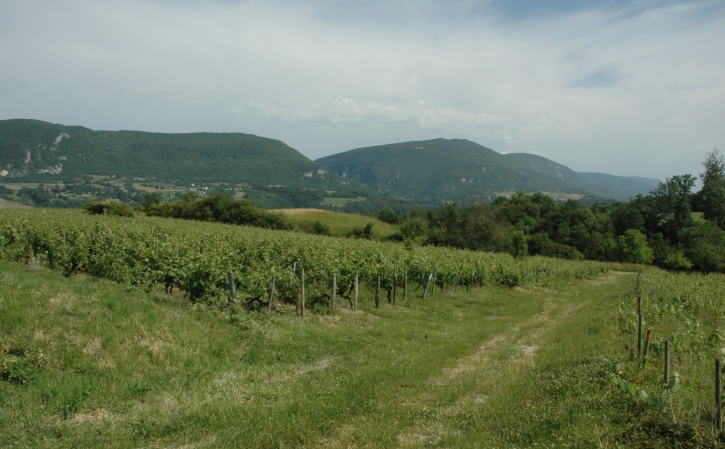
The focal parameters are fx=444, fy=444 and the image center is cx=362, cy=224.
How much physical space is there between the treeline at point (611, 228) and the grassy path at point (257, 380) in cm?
4797

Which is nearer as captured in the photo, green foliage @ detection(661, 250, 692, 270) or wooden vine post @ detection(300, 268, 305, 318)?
wooden vine post @ detection(300, 268, 305, 318)

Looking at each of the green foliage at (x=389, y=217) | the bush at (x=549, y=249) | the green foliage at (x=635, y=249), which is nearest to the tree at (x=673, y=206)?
the green foliage at (x=635, y=249)

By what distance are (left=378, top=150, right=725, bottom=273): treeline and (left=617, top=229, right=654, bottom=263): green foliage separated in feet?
0.41

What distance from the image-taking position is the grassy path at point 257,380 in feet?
17.3

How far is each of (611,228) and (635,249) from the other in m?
15.7

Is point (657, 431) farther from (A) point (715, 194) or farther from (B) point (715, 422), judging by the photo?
(A) point (715, 194)

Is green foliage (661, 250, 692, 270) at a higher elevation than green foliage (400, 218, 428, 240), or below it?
below

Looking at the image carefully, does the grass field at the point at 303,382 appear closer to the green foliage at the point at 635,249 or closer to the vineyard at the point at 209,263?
the vineyard at the point at 209,263

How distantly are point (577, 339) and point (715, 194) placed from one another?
82502 millimetres

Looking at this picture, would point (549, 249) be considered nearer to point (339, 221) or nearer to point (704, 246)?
point (704, 246)

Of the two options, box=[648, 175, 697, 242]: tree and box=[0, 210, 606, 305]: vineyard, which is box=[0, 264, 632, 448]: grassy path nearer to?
box=[0, 210, 606, 305]: vineyard

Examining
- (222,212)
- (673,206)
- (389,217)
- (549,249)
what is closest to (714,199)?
(673,206)

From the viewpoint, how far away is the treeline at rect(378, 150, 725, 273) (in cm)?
6325

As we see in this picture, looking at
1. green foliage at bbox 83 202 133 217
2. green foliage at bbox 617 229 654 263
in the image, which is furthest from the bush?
green foliage at bbox 83 202 133 217
